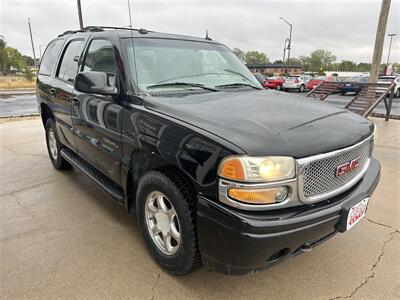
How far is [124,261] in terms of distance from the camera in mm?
2527

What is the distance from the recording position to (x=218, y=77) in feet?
10.1

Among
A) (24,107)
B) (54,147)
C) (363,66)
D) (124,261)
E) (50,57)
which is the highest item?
(50,57)

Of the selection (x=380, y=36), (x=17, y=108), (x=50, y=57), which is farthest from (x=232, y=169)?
(x=17, y=108)

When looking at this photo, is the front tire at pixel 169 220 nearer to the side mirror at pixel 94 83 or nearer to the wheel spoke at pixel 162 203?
the wheel spoke at pixel 162 203

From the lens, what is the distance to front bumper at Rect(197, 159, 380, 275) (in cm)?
171

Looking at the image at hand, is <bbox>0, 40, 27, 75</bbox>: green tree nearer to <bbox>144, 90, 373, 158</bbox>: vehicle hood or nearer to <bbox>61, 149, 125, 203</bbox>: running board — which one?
<bbox>61, 149, 125, 203</bbox>: running board

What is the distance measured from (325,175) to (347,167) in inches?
10.8

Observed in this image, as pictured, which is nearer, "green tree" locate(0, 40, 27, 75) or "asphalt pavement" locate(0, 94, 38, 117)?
"asphalt pavement" locate(0, 94, 38, 117)

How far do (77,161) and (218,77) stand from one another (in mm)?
1970

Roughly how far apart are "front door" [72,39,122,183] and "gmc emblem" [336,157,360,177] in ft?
5.61

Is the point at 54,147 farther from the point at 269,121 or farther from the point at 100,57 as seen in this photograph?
the point at 269,121

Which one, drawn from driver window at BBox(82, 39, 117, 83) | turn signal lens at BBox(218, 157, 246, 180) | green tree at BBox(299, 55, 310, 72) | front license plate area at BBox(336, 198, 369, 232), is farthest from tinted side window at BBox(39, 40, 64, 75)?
green tree at BBox(299, 55, 310, 72)

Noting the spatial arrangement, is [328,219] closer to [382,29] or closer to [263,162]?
[263,162]

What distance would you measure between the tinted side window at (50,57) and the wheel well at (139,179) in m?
2.52
